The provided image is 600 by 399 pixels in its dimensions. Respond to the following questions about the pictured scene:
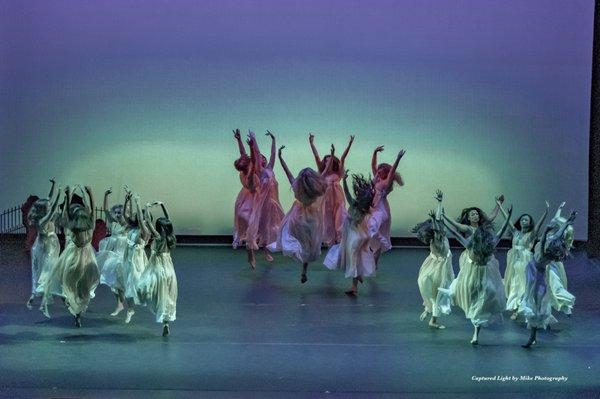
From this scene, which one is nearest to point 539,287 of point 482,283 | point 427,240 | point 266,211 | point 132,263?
point 482,283

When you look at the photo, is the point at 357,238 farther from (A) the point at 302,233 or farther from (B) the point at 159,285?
(B) the point at 159,285

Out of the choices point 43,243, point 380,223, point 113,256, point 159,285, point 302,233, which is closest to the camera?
point 159,285

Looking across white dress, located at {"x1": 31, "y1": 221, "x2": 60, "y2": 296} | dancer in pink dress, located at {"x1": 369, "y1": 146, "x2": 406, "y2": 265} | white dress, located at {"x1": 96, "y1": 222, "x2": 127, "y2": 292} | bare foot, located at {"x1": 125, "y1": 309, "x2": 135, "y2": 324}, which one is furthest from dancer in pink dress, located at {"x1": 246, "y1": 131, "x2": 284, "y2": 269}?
bare foot, located at {"x1": 125, "y1": 309, "x2": 135, "y2": 324}

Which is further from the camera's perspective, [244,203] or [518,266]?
[244,203]

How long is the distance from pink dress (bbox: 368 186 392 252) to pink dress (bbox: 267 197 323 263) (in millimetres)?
608

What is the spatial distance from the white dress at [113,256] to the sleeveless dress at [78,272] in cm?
39

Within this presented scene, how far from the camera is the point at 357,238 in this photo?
1162cm

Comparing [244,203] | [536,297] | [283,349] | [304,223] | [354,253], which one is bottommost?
[283,349]

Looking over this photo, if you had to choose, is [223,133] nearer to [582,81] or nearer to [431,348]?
[582,81]

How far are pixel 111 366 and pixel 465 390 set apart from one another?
9.00 ft

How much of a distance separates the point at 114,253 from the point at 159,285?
1.31 meters

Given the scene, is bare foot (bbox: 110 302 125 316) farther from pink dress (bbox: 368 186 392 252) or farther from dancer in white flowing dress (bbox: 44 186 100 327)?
pink dress (bbox: 368 186 392 252)

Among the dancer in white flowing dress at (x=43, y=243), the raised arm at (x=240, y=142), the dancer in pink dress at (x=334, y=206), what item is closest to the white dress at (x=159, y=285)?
the dancer in white flowing dress at (x=43, y=243)

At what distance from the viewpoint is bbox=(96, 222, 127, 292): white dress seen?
34.8 ft
